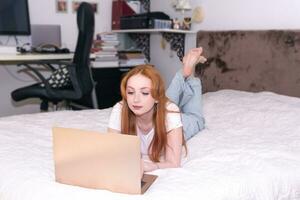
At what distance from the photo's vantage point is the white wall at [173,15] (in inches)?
89.8

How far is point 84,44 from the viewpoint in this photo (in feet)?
8.40

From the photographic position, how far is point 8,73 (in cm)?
324

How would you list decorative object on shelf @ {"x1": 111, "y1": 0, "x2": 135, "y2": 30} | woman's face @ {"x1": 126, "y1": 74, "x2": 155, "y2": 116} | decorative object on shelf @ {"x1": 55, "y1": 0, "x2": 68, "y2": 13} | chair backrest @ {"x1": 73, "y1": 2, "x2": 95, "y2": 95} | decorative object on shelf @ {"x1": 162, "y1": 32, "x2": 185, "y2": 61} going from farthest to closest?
1. decorative object on shelf @ {"x1": 111, "y1": 0, "x2": 135, "y2": 30}
2. decorative object on shelf @ {"x1": 55, "y1": 0, "x2": 68, "y2": 13}
3. decorative object on shelf @ {"x1": 162, "y1": 32, "x2": 185, "y2": 61}
4. chair backrest @ {"x1": 73, "y1": 2, "x2": 95, "y2": 95}
5. woman's face @ {"x1": 126, "y1": 74, "x2": 155, "y2": 116}

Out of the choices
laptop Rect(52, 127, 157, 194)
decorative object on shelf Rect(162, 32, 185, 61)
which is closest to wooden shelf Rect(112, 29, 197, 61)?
Answer: decorative object on shelf Rect(162, 32, 185, 61)

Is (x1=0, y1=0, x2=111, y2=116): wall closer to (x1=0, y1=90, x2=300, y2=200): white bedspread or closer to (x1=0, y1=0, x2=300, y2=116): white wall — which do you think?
(x1=0, y1=0, x2=300, y2=116): white wall

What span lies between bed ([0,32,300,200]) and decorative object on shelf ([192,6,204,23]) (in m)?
0.96

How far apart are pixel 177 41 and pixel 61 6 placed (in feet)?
3.56

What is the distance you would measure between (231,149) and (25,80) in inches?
95.7

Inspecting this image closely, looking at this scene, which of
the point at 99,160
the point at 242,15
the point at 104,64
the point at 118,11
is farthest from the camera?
the point at 118,11

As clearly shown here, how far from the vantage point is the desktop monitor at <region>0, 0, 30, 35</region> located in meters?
2.97

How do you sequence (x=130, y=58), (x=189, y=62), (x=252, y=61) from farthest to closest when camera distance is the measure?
(x=130, y=58) → (x=252, y=61) → (x=189, y=62)

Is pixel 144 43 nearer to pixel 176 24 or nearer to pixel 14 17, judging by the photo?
pixel 176 24

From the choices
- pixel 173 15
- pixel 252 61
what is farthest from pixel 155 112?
pixel 173 15

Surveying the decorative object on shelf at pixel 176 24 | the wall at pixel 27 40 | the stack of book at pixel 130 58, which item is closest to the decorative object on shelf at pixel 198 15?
the decorative object on shelf at pixel 176 24
